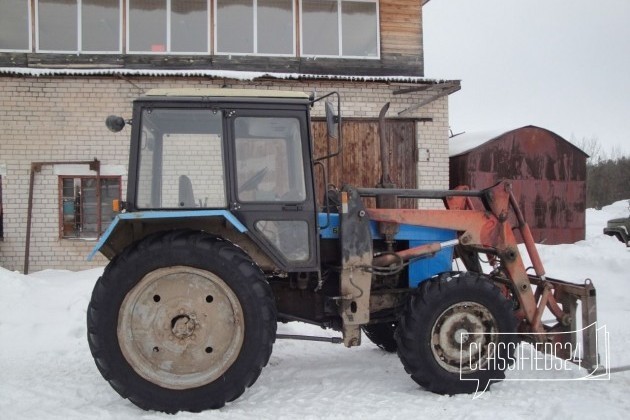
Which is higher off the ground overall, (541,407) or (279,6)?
(279,6)

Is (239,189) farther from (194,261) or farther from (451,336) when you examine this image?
(451,336)

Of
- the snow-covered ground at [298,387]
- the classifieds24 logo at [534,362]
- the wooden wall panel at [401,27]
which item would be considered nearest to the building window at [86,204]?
the snow-covered ground at [298,387]

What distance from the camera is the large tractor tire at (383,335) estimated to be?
5.62m

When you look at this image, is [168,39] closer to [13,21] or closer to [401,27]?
[13,21]

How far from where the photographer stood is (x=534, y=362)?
5.16 m

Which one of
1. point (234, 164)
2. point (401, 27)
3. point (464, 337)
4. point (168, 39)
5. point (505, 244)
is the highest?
point (401, 27)

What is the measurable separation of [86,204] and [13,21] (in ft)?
12.5

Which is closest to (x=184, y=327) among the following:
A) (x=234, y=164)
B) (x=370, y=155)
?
(x=234, y=164)

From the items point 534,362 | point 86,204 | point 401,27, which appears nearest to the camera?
point 534,362

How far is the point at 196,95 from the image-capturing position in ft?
14.2

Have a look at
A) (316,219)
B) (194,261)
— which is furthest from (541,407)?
(194,261)

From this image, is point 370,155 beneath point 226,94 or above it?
above

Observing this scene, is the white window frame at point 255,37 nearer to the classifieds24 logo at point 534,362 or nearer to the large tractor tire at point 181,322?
the large tractor tire at point 181,322

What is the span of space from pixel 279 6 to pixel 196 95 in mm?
7767
